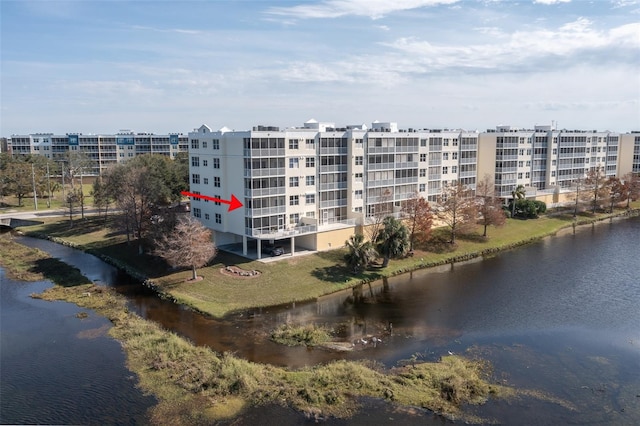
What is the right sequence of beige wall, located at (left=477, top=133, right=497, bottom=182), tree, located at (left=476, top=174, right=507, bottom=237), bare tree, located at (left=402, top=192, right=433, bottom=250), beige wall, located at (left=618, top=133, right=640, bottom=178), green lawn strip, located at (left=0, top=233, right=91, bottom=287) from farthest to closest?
beige wall, located at (left=618, top=133, right=640, bottom=178) < beige wall, located at (left=477, top=133, right=497, bottom=182) < tree, located at (left=476, top=174, right=507, bottom=237) < bare tree, located at (left=402, top=192, right=433, bottom=250) < green lawn strip, located at (left=0, top=233, right=91, bottom=287)

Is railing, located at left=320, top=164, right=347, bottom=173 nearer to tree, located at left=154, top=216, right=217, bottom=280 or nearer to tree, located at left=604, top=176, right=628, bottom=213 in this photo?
tree, located at left=154, top=216, right=217, bottom=280

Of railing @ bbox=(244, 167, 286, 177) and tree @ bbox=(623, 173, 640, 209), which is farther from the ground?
railing @ bbox=(244, 167, 286, 177)

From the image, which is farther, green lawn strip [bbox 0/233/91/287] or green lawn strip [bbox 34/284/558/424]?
green lawn strip [bbox 0/233/91/287]

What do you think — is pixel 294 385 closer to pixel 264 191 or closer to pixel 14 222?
pixel 264 191

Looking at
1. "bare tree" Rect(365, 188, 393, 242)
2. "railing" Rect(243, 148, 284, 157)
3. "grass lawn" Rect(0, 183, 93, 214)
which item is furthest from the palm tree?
"grass lawn" Rect(0, 183, 93, 214)

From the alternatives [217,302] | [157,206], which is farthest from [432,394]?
[157,206]

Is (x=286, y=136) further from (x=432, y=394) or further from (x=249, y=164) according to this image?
(x=432, y=394)
